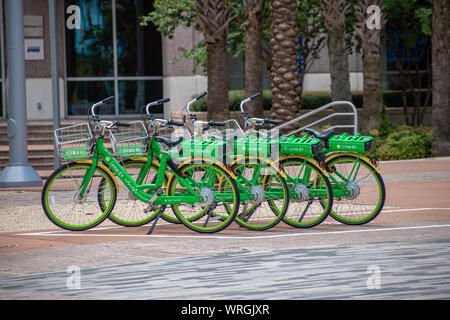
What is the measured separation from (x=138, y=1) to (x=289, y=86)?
27.9 feet

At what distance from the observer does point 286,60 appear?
18.4 m

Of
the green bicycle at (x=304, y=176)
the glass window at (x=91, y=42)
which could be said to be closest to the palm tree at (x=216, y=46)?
the glass window at (x=91, y=42)

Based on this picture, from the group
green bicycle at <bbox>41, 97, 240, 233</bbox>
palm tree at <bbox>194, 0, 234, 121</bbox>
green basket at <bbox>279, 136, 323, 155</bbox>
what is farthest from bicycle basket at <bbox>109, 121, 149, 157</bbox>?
palm tree at <bbox>194, 0, 234, 121</bbox>

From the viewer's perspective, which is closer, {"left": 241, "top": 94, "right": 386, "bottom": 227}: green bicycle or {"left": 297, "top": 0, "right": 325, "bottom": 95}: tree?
{"left": 241, "top": 94, "right": 386, "bottom": 227}: green bicycle

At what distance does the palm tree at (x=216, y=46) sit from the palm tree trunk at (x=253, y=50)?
70cm

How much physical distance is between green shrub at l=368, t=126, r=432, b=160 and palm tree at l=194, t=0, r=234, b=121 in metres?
3.49

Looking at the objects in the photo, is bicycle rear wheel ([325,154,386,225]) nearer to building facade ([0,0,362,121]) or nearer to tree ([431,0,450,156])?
tree ([431,0,450,156])

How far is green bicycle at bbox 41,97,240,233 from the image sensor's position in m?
9.49

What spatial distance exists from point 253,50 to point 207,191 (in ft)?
37.0

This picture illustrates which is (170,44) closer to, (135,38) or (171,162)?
(135,38)

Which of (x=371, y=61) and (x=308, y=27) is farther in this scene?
(x=308, y=27)

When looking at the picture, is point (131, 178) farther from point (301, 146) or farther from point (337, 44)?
point (337, 44)

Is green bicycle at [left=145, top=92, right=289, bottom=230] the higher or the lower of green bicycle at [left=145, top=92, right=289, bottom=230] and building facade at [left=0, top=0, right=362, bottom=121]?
the lower

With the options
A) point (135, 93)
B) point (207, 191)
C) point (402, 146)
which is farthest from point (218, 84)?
point (207, 191)
